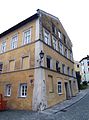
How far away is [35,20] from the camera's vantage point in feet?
52.1

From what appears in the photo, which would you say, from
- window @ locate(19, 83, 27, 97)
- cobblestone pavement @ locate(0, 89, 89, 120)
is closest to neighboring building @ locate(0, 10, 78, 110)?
window @ locate(19, 83, 27, 97)

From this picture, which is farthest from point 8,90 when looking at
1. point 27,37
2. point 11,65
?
point 27,37

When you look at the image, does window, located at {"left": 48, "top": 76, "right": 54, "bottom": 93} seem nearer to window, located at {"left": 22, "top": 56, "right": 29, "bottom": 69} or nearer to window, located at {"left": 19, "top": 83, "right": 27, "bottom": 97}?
window, located at {"left": 19, "top": 83, "right": 27, "bottom": 97}

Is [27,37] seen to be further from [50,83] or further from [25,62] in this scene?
[50,83]

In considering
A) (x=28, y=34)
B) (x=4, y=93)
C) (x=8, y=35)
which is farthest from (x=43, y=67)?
(x=8, y=35)

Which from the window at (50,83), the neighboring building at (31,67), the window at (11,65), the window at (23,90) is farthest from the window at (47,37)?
the window at (23,90)

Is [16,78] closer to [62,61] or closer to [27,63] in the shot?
[27,63]

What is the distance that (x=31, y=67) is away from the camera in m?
14.6

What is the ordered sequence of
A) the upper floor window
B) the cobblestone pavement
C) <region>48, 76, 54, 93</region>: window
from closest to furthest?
the cobblestone pavement → <region>48, 76, 54, 93</region>: window → the upper floor window

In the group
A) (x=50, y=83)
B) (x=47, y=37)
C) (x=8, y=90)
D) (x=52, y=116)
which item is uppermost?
(x=47, y=37)

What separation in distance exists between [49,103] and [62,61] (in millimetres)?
7929

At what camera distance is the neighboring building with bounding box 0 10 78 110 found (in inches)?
539

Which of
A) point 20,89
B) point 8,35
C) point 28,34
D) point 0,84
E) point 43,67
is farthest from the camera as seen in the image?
point 8,35

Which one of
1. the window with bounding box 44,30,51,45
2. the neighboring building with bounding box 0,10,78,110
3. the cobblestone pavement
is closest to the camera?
the cobblestone pavement
